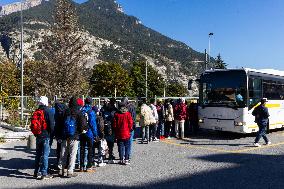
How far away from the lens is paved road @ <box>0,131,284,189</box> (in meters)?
9.05

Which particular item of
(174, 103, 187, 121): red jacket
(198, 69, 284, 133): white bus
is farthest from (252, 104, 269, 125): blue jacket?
(174, 103, 187, 121): red jacket

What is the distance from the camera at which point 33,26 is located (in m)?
155

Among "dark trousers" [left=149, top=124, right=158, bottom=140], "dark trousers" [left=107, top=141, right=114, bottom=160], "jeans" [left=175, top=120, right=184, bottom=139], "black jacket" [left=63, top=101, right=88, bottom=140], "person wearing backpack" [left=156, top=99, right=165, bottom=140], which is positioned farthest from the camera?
"jeans" [left=175, top=120, right=184, bottom=139]

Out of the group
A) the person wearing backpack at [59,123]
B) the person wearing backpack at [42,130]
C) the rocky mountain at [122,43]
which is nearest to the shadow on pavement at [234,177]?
the person wearing backpack at [42,130]

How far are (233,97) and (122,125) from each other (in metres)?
6.96

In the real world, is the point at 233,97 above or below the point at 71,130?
above

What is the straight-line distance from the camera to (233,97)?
1653cm

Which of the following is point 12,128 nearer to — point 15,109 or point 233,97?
point 15,109

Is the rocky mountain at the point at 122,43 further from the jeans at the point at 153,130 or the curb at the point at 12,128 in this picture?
the jeans at the point at 153,130

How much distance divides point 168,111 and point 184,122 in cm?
136

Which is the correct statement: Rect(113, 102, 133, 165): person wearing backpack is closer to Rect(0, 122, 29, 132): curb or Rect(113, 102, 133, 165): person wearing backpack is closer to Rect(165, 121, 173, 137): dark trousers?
Rect(165, 121, 173, 137): dark trousers

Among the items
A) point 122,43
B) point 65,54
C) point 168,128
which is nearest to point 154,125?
point 168,128

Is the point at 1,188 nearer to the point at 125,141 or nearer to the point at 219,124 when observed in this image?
the point at 125,141

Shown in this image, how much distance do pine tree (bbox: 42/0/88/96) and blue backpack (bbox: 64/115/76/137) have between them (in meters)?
22.4
